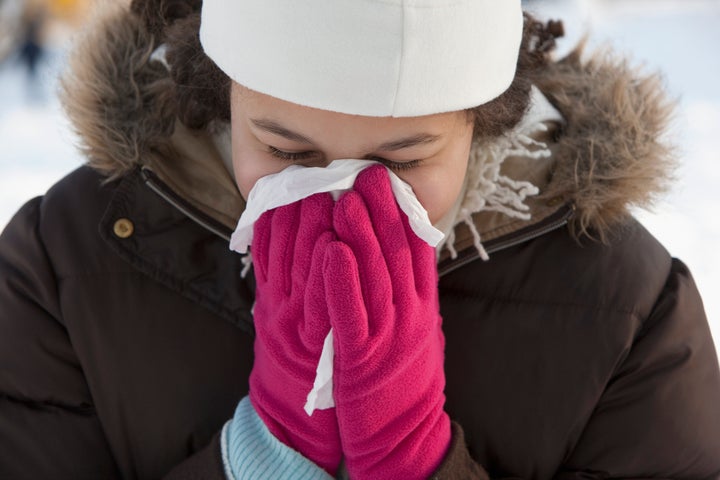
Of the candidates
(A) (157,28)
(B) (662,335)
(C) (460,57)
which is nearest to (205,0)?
(A) (157,28)

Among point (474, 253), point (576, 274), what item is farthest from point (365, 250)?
point (576, 274)

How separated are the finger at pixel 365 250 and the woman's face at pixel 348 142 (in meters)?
0.07

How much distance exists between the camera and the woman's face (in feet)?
3.61

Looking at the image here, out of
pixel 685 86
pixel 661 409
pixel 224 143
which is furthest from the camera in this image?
pixel 685 86

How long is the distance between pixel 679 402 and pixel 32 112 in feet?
22.5

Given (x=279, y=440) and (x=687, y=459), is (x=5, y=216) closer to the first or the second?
(x=279, y=440)

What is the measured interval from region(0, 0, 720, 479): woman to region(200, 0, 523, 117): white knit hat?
0.28 ft

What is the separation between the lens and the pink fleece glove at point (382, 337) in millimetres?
1092

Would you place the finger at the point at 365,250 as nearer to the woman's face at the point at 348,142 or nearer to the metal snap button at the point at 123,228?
the woman's face at the point at 348,142

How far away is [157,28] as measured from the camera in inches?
57.0

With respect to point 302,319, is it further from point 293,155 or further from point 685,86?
point 685,86

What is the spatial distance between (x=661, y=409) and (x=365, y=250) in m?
0.58

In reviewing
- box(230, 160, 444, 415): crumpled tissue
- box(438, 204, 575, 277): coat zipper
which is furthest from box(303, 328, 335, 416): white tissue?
box(438, 204, 575, 277): coat zipper

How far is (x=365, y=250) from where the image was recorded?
1.10 metres
